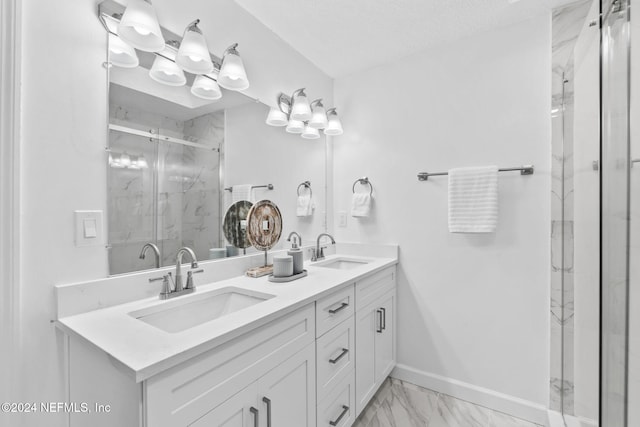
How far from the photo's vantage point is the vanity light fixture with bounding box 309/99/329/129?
2.05m

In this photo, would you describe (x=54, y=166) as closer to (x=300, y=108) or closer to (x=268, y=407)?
(x=268, y=407)

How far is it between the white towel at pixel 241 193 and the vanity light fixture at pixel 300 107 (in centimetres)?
59

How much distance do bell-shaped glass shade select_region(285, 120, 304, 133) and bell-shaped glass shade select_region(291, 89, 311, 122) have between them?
0.14ft

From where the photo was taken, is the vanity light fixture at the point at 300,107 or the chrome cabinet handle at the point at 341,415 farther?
the vanity light fixture at the point at 300,107

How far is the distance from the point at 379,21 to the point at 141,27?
1.28 metres

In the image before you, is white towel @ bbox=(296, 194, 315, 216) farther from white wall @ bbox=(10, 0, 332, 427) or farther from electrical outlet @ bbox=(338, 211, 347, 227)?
white wall @ bbox=(10, 0, 332, 427)

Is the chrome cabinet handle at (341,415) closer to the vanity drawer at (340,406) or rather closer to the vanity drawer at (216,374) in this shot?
the vanity drawer at (340,406)

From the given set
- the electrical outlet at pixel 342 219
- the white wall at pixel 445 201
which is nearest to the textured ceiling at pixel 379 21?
the white wall at pixel 445 201

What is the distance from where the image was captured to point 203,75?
4.66 feet

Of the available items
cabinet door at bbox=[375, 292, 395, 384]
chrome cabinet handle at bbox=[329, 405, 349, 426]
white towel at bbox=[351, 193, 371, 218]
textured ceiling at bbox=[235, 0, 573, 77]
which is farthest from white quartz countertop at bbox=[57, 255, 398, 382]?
textured ceiling at bbox=[235, 0, 573, 77]

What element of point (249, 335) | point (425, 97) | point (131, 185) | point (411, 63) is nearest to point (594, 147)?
point (425, 97)

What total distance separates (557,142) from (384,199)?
3.38 feet

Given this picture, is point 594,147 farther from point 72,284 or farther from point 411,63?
point 72,284

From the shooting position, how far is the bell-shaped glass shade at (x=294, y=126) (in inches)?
77.6
